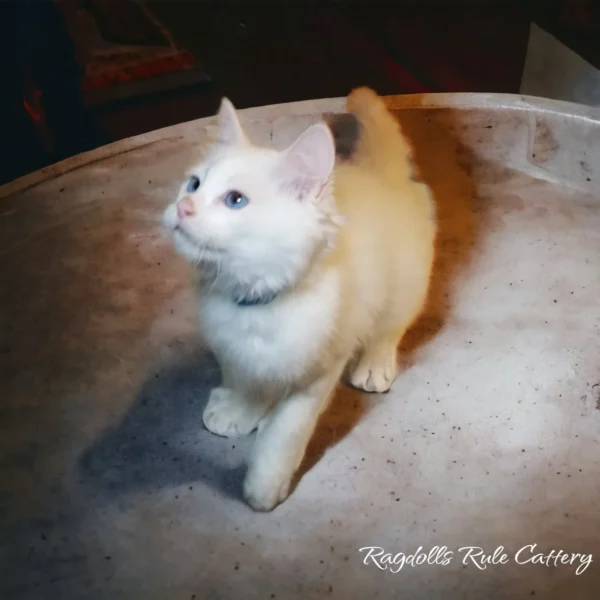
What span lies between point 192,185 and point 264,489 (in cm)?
48

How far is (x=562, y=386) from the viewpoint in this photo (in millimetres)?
1328

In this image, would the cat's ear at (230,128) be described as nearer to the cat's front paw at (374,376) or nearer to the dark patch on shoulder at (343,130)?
the cat's front paw at (374,376)

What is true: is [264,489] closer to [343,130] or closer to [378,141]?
[378,141]

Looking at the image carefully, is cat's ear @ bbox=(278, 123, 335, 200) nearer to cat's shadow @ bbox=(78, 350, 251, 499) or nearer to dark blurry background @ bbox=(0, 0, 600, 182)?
cat's shadow @ bbox=(78, 350, 251, 499)

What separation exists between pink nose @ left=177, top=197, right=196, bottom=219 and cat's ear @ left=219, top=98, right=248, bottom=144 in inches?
6.5

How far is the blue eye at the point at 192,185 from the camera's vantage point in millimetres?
888

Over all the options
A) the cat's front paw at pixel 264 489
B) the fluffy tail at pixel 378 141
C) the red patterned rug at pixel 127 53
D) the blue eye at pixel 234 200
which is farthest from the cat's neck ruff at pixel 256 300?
the red patterned rug at pixel 127 53

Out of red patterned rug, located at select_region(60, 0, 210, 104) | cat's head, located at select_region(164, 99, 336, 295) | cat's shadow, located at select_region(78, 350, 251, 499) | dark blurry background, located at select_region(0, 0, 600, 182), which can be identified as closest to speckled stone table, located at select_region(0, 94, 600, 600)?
cat's shadow, located at select_region(78, 350, 251, 499)

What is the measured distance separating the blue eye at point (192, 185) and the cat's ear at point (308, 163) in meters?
0.11

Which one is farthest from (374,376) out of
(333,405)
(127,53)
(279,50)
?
(127,53)

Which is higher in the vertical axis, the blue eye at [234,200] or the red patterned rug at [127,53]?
the blue eye at [234,200]

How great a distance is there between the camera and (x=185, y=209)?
2.70 ft

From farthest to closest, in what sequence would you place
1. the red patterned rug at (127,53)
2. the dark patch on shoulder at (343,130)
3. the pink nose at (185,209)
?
the red patterned rug at (127,53) → the dark patch on shoulder at (343,130) → the pink nose at (185,209)

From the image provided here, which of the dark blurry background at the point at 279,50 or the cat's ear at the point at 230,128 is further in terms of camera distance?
the dark blurry background at the point at 279,50
